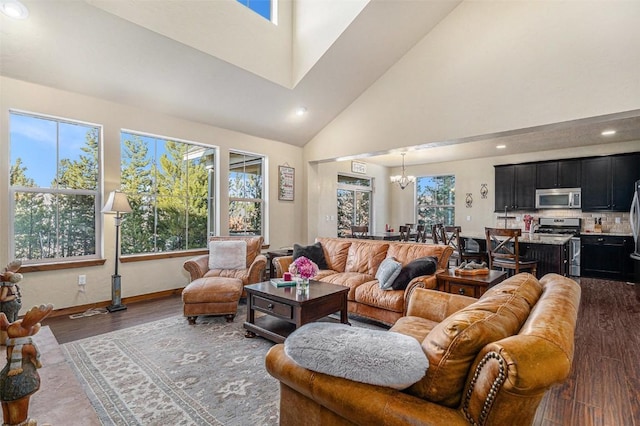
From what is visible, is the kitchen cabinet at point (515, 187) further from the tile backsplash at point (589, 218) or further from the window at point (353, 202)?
the window at point (353, 202)

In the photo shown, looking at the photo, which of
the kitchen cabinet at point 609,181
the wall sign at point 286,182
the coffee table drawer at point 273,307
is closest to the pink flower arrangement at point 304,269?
the coffee table drawer at point 273,307

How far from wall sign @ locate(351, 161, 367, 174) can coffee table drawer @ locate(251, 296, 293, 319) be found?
5.66 meters

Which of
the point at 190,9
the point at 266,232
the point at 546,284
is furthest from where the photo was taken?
the point at 266,232

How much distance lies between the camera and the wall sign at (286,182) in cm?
625

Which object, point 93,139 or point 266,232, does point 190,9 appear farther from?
point 266,232

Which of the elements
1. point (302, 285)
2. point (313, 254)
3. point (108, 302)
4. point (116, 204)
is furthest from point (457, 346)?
point (108, 302)

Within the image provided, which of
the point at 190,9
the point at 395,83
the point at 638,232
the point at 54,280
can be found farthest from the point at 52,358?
the point at 638,232

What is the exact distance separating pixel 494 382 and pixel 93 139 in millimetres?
4948

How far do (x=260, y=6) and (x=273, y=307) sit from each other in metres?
4.14

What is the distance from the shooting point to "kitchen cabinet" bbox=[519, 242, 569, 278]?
4.61 metres

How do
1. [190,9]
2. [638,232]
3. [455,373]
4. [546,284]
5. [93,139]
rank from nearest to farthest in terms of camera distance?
[455,373]
[546,284]
[190,9]
[93,139]
[638,232]

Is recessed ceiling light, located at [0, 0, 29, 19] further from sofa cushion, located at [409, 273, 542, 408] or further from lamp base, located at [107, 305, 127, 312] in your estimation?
sofa cushion, located at [409, 273, 542, 408]

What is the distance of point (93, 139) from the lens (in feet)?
13.5

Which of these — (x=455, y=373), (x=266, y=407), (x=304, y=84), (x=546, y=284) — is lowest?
(x=266, y=407)
